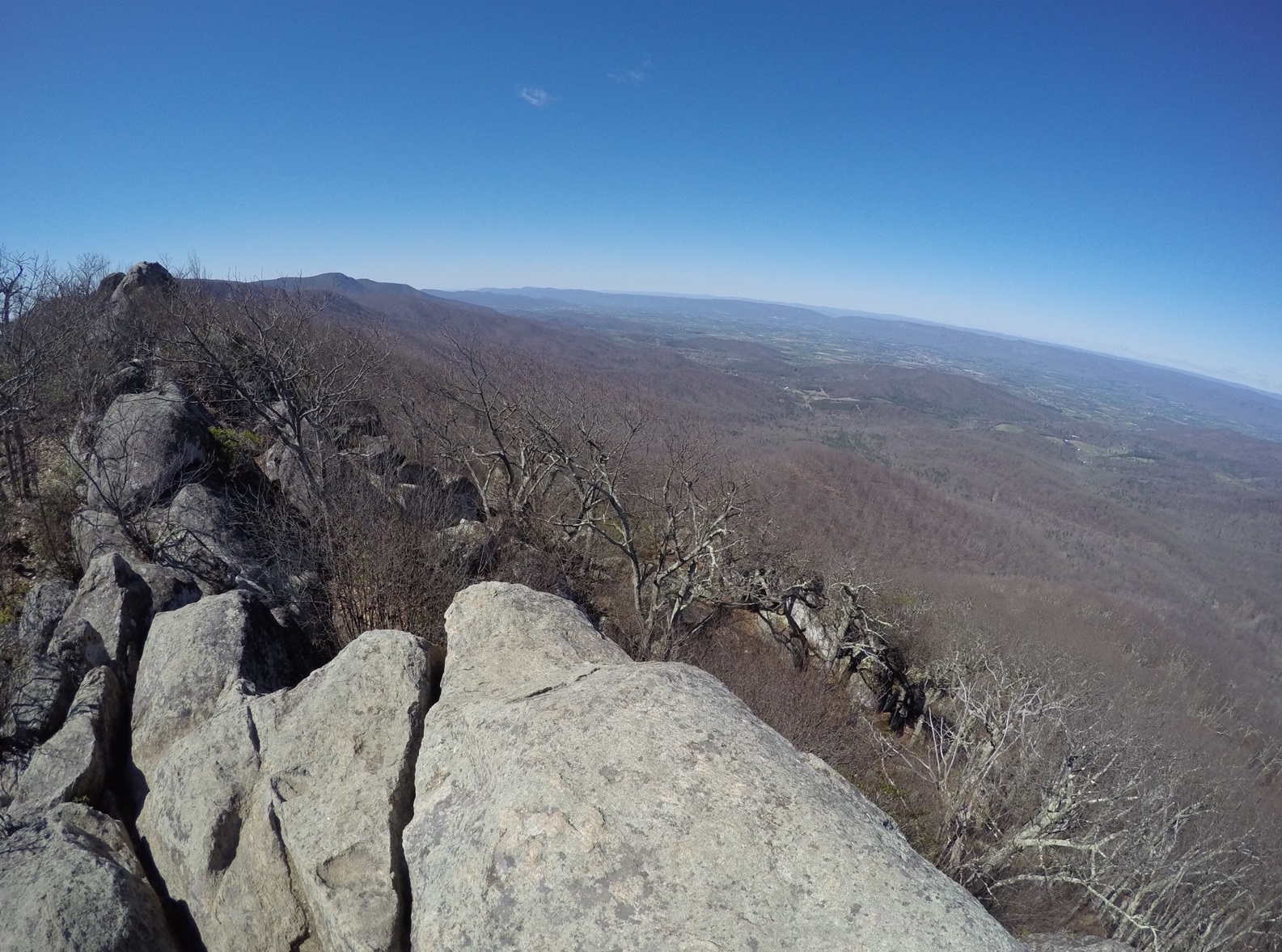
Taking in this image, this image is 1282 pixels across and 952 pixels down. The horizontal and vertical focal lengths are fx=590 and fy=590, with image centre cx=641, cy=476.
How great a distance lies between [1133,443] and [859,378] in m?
82.3

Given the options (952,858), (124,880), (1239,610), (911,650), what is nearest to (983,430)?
(1239,610)

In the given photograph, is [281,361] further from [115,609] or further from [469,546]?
[115,609]

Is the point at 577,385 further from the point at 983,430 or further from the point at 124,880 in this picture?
the point at 983,430

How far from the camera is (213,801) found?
5.91 meters

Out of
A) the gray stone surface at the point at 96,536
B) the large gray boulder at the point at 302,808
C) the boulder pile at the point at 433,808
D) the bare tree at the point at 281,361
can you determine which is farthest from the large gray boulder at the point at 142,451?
the large gray boulder at the point at 302,808

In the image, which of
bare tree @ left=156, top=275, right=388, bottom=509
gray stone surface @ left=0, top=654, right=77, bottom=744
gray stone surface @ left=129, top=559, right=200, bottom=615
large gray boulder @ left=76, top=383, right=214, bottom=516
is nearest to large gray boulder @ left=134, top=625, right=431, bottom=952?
gray stone surface @ left=0, top=654, right=77, bottom=744

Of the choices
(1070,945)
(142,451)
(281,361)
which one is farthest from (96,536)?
(1070,945)

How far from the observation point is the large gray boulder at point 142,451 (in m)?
14.6

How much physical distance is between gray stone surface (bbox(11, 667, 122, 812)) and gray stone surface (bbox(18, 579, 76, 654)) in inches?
121

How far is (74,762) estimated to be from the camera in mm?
6910

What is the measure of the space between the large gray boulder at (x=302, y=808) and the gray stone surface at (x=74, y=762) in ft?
2.06

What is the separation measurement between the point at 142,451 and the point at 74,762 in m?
11.8

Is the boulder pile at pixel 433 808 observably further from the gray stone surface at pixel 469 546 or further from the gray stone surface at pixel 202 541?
the gray stone surface at pixel 469 546

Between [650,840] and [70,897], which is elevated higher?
[650,840]
